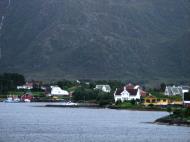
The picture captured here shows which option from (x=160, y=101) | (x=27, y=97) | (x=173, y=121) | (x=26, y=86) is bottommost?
(x=173, y=121)

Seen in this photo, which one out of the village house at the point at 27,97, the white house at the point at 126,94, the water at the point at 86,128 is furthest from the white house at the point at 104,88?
the water at the point at 86,128

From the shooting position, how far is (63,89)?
6112 inches

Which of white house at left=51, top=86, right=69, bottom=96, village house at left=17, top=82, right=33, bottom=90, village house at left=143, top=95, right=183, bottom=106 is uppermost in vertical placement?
village house at left=17, top=82, right=33, bottom=90

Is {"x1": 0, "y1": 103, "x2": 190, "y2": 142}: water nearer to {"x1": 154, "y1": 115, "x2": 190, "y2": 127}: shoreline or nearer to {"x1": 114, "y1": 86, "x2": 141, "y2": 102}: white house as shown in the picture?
{"x1": 154, "y1": 115, "x2": 190, "y2": 127}: shoreline

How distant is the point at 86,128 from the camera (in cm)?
7819

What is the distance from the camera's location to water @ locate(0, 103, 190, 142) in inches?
2692

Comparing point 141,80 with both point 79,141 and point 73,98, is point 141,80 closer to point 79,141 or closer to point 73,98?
point 73,98

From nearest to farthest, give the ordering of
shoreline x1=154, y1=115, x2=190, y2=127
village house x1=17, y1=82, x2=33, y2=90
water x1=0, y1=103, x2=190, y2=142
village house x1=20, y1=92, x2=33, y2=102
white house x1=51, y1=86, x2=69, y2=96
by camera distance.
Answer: water x1=0, y1=103, x2=190, y2=142 < shoreline x1=154, y1=115, x2=190, y2=127 < village house x1=20, y1=92, x2=33, y2=102 < white house x1=51, y1=86, x2=69, y2=96 < village house x1=17, y1=82, x2=33, y2=90

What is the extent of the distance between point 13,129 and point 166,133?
11.2 meters

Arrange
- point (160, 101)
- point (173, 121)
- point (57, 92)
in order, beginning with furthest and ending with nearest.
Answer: point (57, 92) → point (160, 101) → point (173, 121)

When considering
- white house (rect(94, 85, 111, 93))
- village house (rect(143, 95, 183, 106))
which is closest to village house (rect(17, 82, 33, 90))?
white house (rect(94, 85, 111, 93))

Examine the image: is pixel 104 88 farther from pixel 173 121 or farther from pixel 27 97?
pixel 173 121

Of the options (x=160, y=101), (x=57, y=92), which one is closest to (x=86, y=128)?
(x=160, y=101)

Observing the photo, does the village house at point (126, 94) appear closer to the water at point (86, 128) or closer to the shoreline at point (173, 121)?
the water at point (86, 128)
